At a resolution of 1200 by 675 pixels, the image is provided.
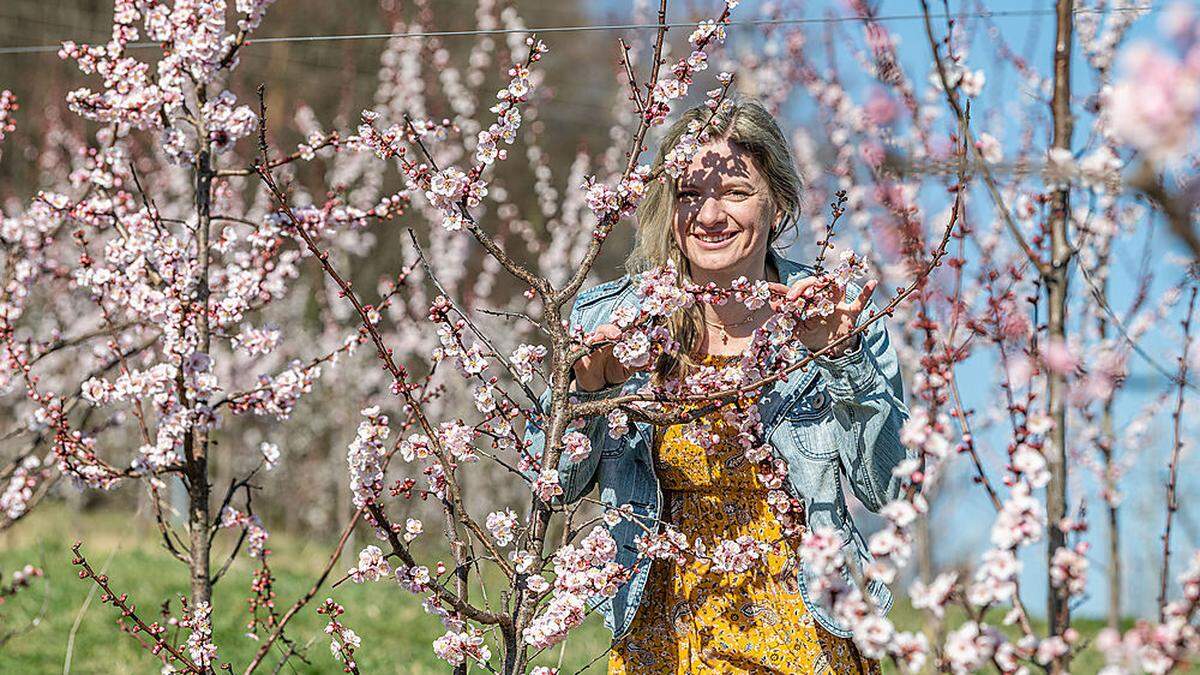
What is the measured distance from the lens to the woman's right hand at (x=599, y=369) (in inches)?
92.4

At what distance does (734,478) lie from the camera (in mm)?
2598

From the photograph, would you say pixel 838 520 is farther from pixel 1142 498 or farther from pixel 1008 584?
pixel 1142 498

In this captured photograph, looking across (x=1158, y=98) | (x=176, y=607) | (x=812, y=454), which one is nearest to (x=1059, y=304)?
(x=812, y=454)

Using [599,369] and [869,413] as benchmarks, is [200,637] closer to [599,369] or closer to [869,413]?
[599,369]

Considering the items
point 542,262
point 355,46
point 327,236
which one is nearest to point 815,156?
point 542,262

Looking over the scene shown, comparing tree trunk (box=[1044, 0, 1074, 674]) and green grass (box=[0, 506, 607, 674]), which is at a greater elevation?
green grass (box=[0, 506, 607, 674])

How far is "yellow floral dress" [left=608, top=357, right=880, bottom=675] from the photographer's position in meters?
2.54

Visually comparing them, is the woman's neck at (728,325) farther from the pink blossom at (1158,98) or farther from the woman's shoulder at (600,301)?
the pink blossom at (1158,98)

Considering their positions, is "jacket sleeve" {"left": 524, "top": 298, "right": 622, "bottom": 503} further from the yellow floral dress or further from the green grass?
the green grass

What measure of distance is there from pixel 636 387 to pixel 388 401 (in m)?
12.1

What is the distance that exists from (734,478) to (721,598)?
0.25 meters

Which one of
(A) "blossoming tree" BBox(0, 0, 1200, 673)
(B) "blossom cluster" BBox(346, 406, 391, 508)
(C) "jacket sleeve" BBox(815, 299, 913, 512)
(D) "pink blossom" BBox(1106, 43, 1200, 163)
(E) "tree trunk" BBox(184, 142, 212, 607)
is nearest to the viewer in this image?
(D) "pink blossom" BBox(1106, 43, 1200, 163)

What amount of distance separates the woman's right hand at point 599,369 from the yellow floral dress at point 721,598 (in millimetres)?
226

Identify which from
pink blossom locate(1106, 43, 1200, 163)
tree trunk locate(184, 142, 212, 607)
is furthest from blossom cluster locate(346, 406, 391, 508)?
pink blossom locate(1106, 43, 1200, 163)
